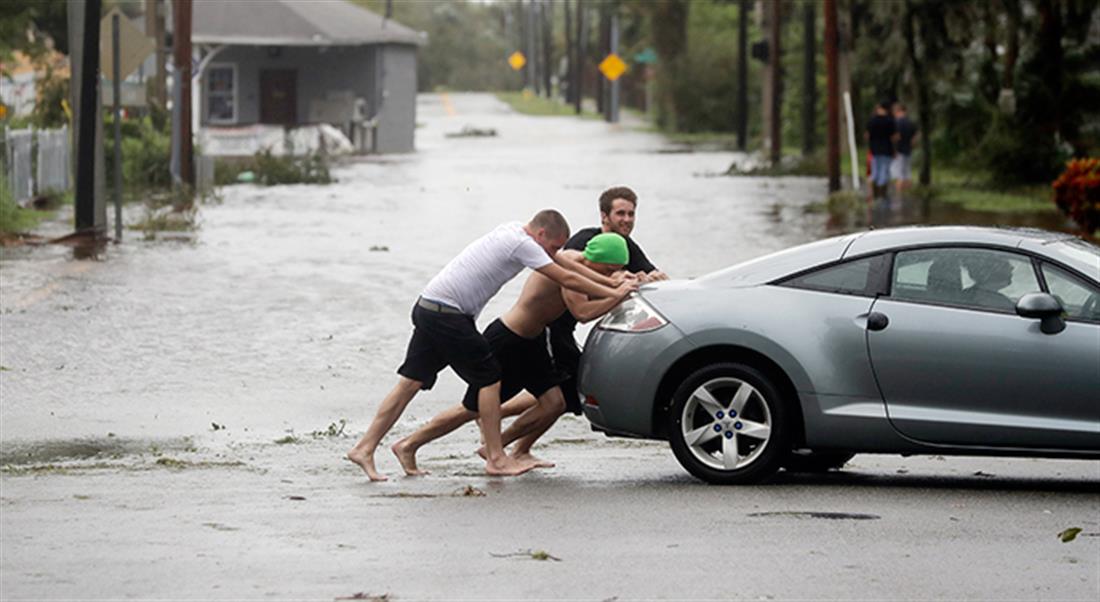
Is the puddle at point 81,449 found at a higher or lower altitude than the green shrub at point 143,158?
lower

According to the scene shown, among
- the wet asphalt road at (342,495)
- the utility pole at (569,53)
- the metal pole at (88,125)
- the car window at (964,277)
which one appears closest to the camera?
the wet asphalt road at (342,495)

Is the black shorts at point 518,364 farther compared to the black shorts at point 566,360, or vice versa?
the black shorts at point 566,360

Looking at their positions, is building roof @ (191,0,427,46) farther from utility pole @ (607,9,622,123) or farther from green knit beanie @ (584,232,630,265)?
green knit beanie @ (584,232,630,265)

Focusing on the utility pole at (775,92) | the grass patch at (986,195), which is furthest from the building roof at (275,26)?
the grass patch at (986,195)

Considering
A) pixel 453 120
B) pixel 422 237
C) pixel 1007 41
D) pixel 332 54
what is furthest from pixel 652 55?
pixel 422 237

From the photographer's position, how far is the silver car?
10.4 m

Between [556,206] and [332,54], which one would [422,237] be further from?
[332,54]

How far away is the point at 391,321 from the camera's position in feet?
62.1

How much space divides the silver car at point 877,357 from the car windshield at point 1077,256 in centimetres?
1

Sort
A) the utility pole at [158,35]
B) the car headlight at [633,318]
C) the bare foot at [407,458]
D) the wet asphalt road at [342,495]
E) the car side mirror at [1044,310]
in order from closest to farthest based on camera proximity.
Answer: the wet asphalt road at [342,495]
the car side mirror at [1044,310]
the car headlight at [633,318]
the bare foot at [407,458]
the utility pole at [158,35]

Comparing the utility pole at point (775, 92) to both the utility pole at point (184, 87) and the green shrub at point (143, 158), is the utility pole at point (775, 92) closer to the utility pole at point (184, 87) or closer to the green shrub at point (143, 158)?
the green shrub at point (143, 158)

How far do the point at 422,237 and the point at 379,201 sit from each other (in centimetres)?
861

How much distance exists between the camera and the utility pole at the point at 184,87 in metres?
37.2

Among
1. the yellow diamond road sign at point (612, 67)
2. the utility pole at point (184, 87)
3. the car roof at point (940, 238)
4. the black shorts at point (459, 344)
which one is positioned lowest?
the black shorts at point (459, 344)
